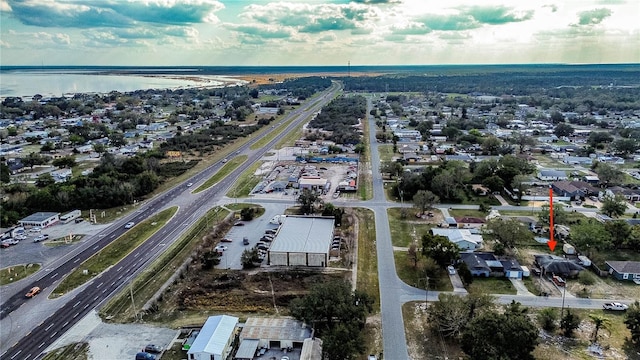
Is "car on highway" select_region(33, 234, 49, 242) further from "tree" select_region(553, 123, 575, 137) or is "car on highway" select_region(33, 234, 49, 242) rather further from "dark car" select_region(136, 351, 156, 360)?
"tree" select_region(553, 123, 575, 137)

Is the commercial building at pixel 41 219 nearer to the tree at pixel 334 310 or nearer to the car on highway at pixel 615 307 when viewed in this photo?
the tree at pixel 334 310

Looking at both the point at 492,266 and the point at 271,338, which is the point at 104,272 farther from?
the point at 492,266

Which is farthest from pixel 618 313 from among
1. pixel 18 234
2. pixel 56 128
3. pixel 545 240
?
pixel 56 128

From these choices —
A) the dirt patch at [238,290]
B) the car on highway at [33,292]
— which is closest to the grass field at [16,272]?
the car on highway at [33,292]

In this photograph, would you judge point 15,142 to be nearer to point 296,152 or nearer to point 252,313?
point 296,152

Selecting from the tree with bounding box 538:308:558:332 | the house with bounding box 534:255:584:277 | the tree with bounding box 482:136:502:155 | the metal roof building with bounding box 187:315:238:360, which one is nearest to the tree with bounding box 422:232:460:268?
the house with bounding box 534:255:584:277

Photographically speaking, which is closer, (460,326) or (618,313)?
(460,326)

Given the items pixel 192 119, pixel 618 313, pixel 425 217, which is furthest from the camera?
pixel 192 119
